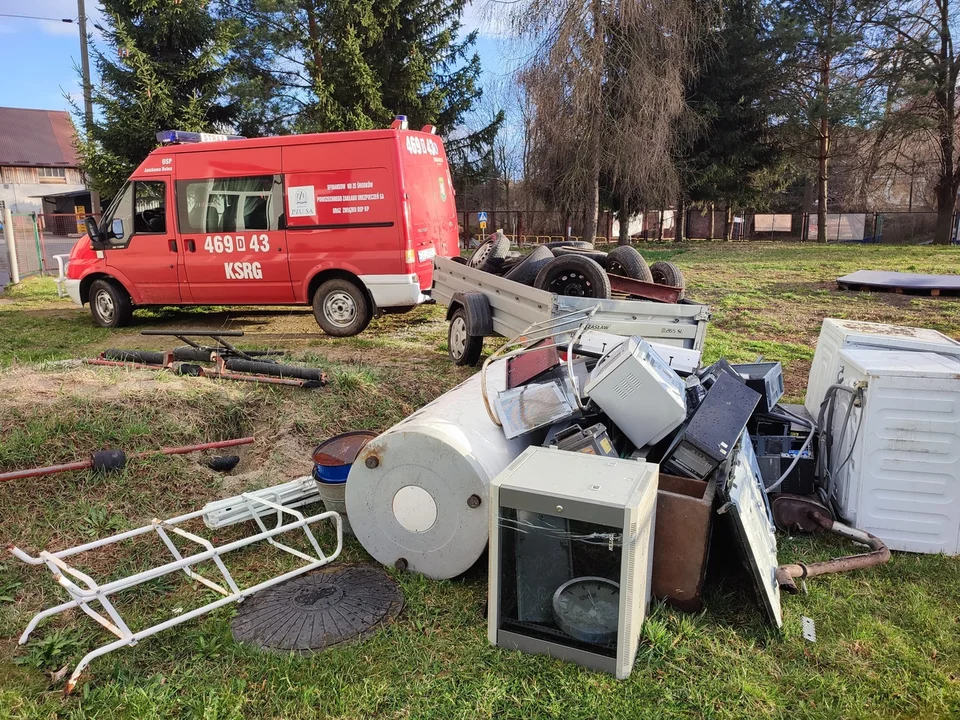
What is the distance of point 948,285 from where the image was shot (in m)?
11.3

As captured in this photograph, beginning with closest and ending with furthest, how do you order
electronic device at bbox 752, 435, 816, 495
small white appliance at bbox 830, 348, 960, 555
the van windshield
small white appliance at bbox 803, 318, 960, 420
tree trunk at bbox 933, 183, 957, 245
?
1. small white appliance at bbox 830, 348, 960, 555
2. electronic device at bbox 752, 435, 816, 495
3. small white appliance at bbox 803, 318, 960, 420
4. the van windshield
5. tree trunk at bbox 933, 183, 957, 245

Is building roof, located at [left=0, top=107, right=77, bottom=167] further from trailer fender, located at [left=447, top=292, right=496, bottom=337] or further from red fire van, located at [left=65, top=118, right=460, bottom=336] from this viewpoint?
trailer fender, located at [left=447, top=292, right=496, bottom=337]

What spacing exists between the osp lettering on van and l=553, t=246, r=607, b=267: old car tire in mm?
3941

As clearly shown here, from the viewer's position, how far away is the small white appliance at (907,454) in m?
3.62

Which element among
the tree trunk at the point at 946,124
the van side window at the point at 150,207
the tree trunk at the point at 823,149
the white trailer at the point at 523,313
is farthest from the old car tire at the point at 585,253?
the tree trunk at the point at 946,124

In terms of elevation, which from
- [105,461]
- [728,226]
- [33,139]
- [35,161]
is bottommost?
[105,461]

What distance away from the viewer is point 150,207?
29.5ft

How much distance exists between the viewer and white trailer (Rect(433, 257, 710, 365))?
551 centimetres

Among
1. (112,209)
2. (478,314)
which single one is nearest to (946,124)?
(478,314)

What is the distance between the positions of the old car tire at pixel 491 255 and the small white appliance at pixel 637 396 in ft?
14.3

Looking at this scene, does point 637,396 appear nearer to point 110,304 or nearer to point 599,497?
point 599,497

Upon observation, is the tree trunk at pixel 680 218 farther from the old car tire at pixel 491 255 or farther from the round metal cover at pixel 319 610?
the round metal cover at pixel 319 610

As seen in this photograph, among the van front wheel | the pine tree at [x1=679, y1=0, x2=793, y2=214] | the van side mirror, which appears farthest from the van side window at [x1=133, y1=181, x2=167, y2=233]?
the pine tree at [x1=679, y1=0, x2=793, y2=214]

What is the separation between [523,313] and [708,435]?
3026mm
